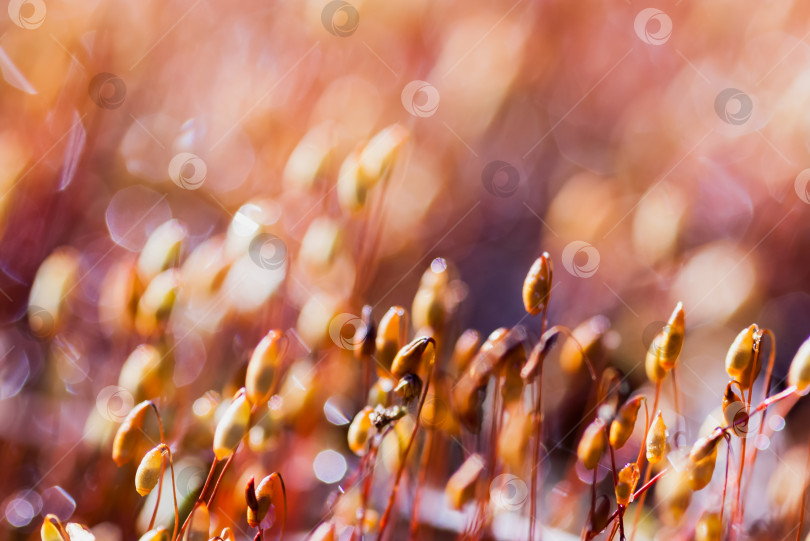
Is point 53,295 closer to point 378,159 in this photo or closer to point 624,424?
point 378,159

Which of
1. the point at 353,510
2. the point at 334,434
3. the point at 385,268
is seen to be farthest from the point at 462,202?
the point at 353,510

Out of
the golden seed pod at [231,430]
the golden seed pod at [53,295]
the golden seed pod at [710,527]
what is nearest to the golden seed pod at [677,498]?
the golden seed pod at [710,527]

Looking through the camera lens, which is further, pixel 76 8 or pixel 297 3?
pixel 297 3

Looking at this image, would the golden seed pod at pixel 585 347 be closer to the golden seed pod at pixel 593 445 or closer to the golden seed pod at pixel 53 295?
the golden seed pod at pixel 593 445

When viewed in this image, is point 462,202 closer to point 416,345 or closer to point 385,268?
point 385,268

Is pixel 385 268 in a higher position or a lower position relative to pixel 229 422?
higher

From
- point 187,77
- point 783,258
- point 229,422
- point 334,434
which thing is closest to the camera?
point 229,422

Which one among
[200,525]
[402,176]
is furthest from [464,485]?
[402,176]
